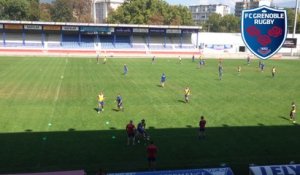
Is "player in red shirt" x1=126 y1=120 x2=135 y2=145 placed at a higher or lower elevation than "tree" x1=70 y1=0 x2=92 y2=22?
lower

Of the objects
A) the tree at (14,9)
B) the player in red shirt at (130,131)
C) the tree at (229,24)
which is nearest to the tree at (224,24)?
the tree at (229,24)

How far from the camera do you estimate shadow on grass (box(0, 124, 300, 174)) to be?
16.5 m

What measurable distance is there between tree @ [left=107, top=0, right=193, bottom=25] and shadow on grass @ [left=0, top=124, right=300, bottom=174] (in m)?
76.8

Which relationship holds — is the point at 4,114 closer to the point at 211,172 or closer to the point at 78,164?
the point at 78,164

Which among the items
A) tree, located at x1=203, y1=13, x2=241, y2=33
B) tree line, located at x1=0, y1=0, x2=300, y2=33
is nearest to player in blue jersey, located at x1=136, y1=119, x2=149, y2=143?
tree line, located at x1=0, y1=0, x2=300, y2=33

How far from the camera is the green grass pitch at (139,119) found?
17.2 meters

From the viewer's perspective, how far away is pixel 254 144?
19.4 meters

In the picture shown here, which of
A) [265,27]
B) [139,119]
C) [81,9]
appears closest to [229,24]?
[81,9]

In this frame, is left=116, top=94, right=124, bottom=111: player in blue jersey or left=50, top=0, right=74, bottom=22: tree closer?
left=116, top=94, right=124, bottom=111: player in blue jersey

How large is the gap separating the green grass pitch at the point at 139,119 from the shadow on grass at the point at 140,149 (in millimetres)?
46

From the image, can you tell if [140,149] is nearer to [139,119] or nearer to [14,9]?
[139,119]

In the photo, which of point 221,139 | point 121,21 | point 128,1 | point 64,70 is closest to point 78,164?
point 221,139

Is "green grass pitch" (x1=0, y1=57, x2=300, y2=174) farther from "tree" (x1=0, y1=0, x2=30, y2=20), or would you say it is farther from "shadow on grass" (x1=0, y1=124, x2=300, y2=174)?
"tree" (x1=0, y1=0, x2=30, y2=20)

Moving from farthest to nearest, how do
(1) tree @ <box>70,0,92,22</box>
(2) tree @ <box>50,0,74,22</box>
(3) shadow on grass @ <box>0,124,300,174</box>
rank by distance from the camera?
(1) tree @ <box>70,0,92,22</box>, (2) tree @ <box>50,0,74,22</box>, (3) shadow on grass @ <box>0,124,300,174</box>
